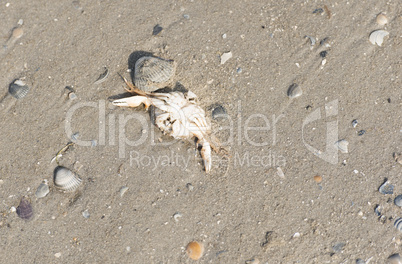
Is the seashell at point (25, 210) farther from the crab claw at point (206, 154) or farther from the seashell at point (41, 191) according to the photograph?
the crab claw at point (206, 154)

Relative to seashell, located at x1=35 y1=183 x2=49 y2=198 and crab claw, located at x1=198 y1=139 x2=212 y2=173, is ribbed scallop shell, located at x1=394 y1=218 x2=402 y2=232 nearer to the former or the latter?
crab claw, located at x1=198 y1=139 x2=212 y2=173

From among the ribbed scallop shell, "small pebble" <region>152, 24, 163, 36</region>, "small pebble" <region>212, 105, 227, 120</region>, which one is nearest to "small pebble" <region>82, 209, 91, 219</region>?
"small pebble" <region>212, 105, 227, 120</region>

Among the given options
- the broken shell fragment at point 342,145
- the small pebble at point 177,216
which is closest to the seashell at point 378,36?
the broken shell fragment at point 342,145

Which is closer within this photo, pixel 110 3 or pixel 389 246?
pixel 389 246

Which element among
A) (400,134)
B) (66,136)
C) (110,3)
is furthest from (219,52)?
(400,134)

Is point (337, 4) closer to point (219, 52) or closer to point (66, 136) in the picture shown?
point (219, 52)
